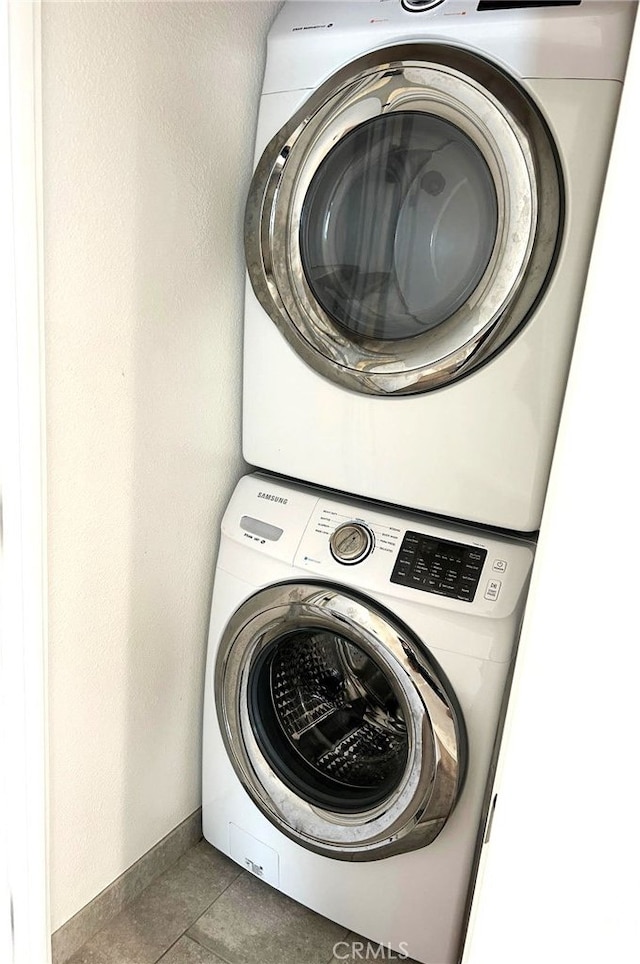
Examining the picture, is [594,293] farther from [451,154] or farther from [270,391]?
[270,391]

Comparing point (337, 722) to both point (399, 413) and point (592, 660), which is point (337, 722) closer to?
point (399, 413)

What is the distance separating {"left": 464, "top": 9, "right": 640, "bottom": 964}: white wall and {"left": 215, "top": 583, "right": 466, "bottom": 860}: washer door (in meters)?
0.82

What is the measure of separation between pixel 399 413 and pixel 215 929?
1141 mm

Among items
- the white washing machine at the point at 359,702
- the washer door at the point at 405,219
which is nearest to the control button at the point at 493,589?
the white washing machine at the point at 359,702

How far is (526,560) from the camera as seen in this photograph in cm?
130

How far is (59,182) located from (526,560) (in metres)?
0.96

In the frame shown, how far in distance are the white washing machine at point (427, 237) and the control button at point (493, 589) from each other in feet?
0.35

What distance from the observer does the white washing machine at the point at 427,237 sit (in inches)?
46.1

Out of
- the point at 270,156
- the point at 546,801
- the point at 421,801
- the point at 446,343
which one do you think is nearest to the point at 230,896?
the point at 421,801

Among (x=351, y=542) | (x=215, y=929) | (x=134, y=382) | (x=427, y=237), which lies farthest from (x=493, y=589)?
(x=215, y=929)

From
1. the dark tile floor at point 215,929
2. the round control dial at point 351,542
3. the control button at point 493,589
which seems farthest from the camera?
the dark tile floor at point 215,929

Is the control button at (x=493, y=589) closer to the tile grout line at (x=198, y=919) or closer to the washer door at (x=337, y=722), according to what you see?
the washer door at (x=337, y=722)

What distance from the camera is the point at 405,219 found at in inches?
52.3

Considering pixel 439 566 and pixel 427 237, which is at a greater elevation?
pixel 427 237
